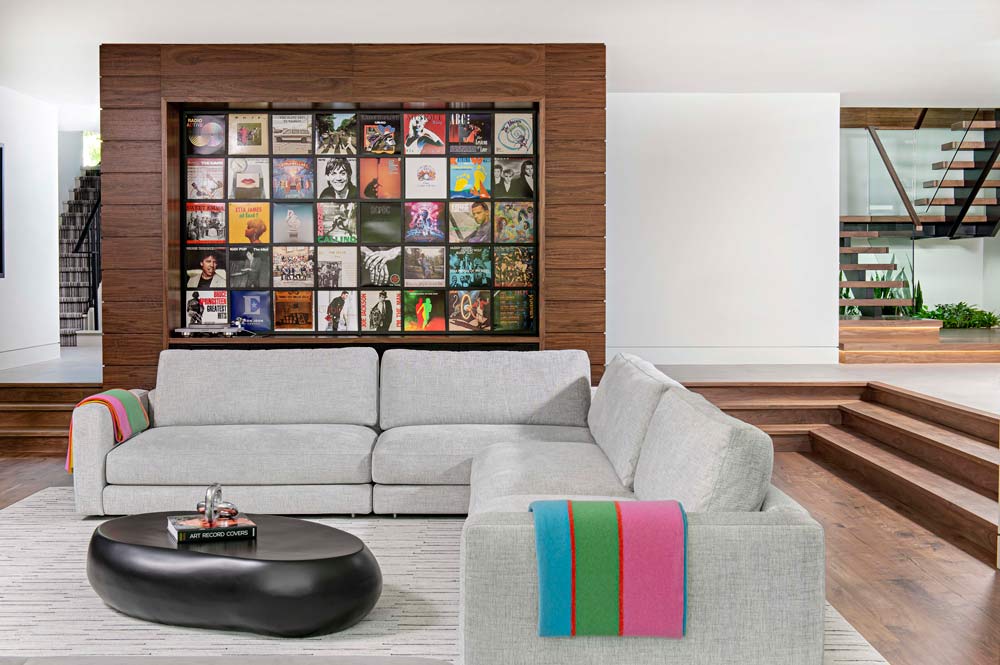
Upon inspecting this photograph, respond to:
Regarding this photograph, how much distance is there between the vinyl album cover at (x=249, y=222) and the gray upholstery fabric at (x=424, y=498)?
2892 millimetres

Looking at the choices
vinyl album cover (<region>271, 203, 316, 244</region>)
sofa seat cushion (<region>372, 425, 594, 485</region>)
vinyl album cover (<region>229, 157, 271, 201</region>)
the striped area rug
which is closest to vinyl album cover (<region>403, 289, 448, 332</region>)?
vinyl album cover (<region>271, 203, 316, 244</region>)

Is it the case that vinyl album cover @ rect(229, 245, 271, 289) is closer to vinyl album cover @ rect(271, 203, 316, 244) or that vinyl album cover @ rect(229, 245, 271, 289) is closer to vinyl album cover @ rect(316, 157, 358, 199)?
vinyl album cover @ rect(271, 203, 316, 244)

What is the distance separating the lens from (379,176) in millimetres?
6602

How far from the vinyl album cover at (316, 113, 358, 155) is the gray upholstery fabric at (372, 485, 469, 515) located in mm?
3056

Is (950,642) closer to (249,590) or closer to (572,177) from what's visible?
(249,590)

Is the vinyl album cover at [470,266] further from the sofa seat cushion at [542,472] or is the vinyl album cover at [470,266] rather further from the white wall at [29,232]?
the white wall at [29,232]

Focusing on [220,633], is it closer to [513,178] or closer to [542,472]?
[542,472]

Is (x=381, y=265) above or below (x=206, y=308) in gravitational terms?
above

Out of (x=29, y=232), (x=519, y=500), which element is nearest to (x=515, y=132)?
(x=519, y=500)

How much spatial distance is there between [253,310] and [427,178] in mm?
1623

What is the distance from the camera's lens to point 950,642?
302cm

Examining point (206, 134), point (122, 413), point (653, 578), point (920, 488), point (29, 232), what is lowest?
point (920, 488)

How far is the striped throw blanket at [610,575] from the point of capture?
7.52 feet

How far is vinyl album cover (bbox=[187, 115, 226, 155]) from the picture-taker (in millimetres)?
6535
